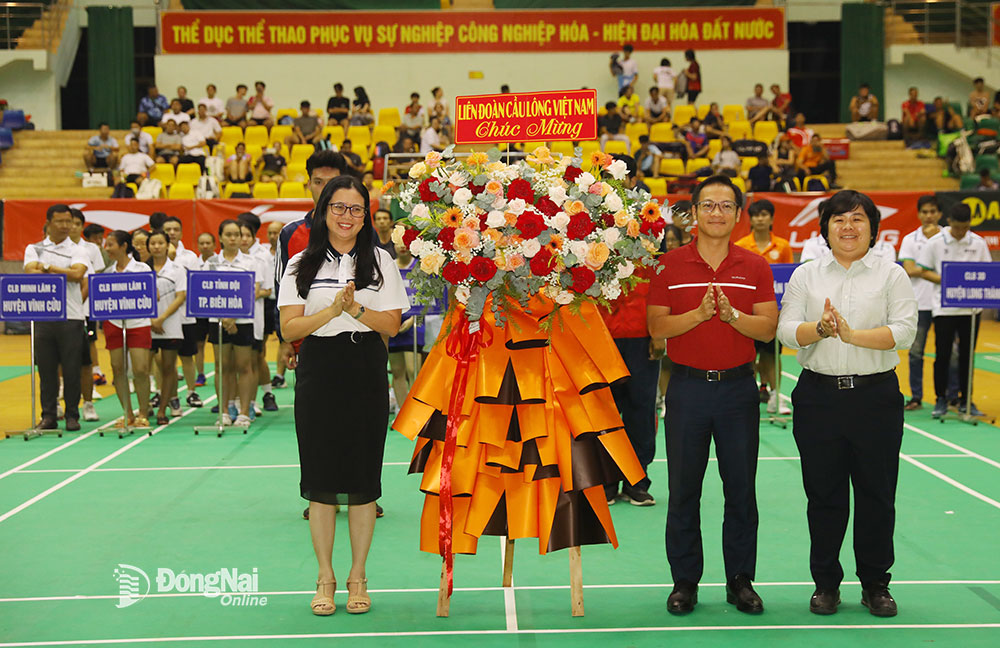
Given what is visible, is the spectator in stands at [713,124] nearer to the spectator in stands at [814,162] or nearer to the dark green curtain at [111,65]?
the spectator in stands at [814,162]

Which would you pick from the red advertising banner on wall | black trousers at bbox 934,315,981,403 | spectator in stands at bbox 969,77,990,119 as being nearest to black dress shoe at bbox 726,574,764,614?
black trousers at bbox 934,315,981,403

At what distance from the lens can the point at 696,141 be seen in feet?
72.1

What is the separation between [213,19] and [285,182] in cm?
614

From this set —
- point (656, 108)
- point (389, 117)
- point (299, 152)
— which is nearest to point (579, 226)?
point (299, 152)

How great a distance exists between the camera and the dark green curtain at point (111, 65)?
81.5 ft

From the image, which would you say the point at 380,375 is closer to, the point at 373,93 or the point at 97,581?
the point at 97,581

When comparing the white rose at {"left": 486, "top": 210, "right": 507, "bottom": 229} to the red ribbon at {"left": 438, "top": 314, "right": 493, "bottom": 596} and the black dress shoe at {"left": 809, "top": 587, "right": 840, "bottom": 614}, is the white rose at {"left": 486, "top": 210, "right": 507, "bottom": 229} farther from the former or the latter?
the black dress shoe at {"left": 809, "top": 587, "right": 840, "bottom": 614}

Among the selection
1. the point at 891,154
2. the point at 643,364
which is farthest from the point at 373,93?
the point at 643,364

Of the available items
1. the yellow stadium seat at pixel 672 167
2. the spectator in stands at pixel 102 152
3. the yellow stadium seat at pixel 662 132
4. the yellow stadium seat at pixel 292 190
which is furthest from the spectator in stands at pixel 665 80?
the spectator in stands at pixel 102 152

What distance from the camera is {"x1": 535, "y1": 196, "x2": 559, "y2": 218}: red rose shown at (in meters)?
5.00

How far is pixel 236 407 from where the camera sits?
431 inches

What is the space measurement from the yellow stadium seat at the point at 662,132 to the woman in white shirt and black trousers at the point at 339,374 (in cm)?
1830

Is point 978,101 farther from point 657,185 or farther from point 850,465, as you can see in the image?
point 850,465

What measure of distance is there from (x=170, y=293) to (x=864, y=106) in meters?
18.6
